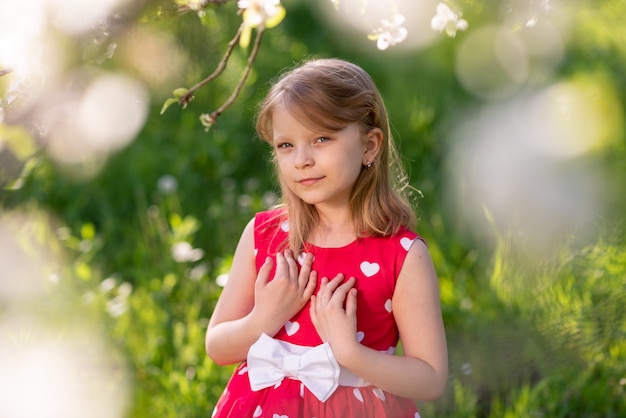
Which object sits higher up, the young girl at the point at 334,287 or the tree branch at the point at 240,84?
the tree branch at the point at 240,84

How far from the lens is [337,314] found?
1.59 metres

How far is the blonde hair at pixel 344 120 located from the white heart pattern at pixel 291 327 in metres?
0.15

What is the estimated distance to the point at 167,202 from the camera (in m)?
3.73

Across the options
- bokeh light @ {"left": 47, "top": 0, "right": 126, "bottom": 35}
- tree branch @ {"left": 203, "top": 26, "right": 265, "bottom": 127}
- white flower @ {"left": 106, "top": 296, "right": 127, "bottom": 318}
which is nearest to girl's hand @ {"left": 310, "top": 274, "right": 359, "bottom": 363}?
tree branch @ {"left": 203, "top": 26, "right": 265, "bottom": 127}

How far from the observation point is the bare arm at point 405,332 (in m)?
1.57

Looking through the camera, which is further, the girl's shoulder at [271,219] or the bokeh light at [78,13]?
the girl's shoulder at [271,219]

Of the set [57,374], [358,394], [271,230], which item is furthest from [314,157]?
[57,374]

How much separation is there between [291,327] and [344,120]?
0.44 m

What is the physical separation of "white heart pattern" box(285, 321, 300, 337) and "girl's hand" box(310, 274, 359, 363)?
67mm

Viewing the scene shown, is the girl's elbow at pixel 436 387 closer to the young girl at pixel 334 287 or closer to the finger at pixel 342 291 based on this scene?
the young girl at pixel 334 287

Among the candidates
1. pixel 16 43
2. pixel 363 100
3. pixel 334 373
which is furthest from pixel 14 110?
pixel 334 373

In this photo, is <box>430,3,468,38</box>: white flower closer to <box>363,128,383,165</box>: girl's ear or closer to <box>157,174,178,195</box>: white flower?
<box>363,128,383,165</box>: girl's ear

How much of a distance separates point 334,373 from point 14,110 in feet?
2.64

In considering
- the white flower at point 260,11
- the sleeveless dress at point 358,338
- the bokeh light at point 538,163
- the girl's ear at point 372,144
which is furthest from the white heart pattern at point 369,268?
the bokeh light at point 538,163
